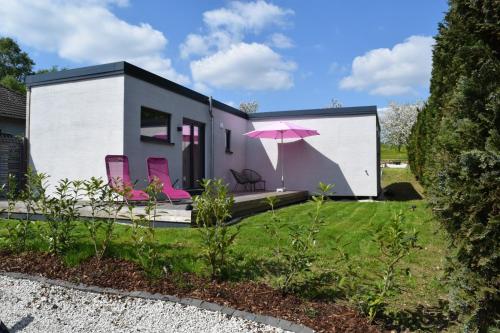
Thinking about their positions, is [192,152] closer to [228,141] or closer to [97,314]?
[228,141]

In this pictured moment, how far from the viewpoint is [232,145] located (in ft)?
42.6

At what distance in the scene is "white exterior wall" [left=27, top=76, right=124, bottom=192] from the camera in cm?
813

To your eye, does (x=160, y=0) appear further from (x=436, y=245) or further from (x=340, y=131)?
(x=340, y=131)

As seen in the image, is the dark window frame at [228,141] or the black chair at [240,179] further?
the dark window frame at [228,141]

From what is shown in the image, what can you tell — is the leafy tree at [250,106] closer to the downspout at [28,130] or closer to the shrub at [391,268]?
the downspout at [28,130]

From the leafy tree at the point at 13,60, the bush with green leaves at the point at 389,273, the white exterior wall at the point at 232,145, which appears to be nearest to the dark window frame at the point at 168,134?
the white exterior wall at the point at 232,145

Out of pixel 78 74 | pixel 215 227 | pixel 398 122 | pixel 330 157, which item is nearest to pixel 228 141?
pixel 330 157

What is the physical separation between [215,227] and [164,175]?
4.41m

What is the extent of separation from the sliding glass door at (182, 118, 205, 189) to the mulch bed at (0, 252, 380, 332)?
683 cm

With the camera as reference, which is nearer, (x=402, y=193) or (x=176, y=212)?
(x=176, y=212)

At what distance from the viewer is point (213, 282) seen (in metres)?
3.43

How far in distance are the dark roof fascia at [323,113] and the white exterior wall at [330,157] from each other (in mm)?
128

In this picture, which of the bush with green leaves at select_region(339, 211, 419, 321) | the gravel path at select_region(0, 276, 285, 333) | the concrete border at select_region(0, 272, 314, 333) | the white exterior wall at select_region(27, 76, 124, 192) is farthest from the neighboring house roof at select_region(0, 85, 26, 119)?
the bush with green leaves at select_region(339, 211, 419, 321)

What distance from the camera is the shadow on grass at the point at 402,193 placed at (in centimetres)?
1379
